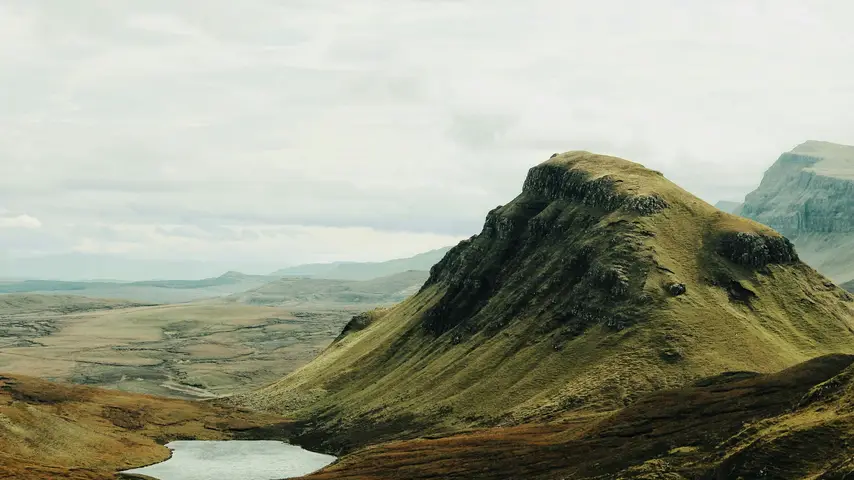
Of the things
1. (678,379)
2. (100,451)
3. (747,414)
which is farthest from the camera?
(100,451)

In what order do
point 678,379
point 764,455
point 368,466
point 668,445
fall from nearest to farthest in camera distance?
point 764,455
point 668,445
point 368,466
point 678,379

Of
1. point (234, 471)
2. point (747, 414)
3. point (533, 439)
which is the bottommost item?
point (234, 471)

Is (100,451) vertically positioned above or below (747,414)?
below

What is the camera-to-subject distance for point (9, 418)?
632ft

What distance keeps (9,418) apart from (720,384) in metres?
161

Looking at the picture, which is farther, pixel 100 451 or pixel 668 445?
pixel 100 451

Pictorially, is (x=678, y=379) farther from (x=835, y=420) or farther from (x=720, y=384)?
(x=835, y=420)

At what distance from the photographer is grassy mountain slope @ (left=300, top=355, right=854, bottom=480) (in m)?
85.5

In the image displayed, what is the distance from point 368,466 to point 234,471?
159ft

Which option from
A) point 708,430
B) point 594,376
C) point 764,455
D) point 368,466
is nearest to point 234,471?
point 368,466

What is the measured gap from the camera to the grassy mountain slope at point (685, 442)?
85.5m

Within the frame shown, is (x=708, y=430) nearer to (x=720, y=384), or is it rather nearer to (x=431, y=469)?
(x=720, y=384)

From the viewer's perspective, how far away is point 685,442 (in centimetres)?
11419

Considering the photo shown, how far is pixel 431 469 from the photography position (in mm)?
148750
